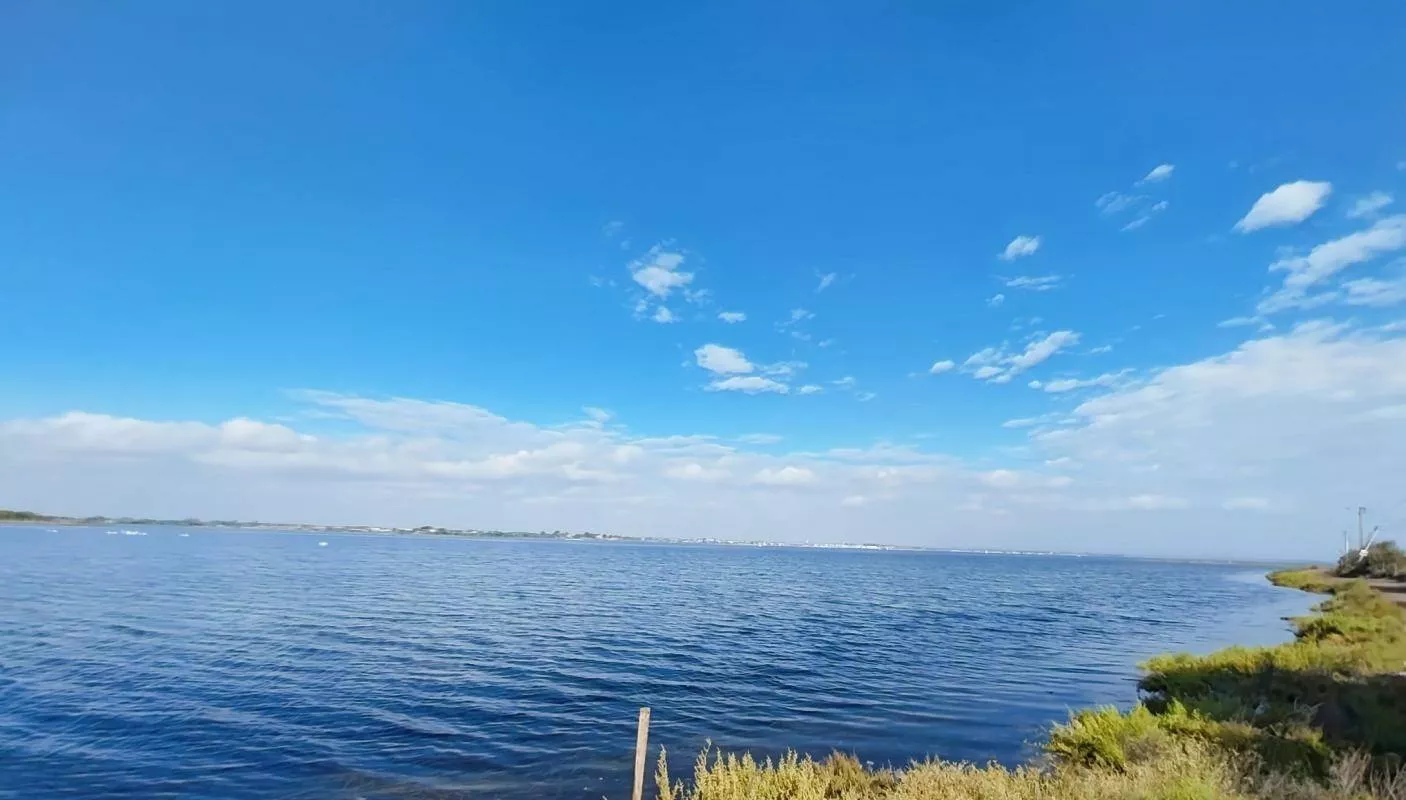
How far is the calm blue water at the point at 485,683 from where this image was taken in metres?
18.0

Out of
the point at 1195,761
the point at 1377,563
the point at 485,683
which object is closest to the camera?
the point at 1195,761

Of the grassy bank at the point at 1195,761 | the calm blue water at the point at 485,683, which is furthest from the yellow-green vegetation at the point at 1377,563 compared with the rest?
the grassy bank at the point at 1195,761

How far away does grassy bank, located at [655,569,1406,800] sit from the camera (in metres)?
11.3

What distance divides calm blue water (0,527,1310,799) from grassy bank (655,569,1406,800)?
12.2 ft

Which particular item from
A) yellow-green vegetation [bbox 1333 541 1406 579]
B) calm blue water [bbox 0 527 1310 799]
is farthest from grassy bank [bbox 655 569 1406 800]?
yellow-green vegetation [bbox 1333 541 1406 579]

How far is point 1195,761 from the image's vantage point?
12430 mm

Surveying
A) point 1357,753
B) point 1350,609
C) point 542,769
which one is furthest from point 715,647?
point 1350,609

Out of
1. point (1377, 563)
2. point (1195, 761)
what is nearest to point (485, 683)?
point (1195, 761)

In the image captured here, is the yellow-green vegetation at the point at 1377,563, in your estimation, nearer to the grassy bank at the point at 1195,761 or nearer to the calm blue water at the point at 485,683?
the calm blue water at the point at 485,683

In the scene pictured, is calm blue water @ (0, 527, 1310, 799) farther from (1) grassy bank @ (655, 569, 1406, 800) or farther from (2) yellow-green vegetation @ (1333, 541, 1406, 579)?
(2) yellow-green vegetation @ (1333, 541, 1406, 579)

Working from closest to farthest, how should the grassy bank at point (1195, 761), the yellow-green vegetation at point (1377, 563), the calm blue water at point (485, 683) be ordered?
the grassy bank at point (1195, 761) → the calm blue water at point (485, 683) → the yellow-green vegetation at point (1377, 563)

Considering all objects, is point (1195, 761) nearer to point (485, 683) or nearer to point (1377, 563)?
point (485, 683)

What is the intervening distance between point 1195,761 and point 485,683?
2371cm

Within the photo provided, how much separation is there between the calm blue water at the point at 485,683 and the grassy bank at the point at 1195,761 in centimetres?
373
